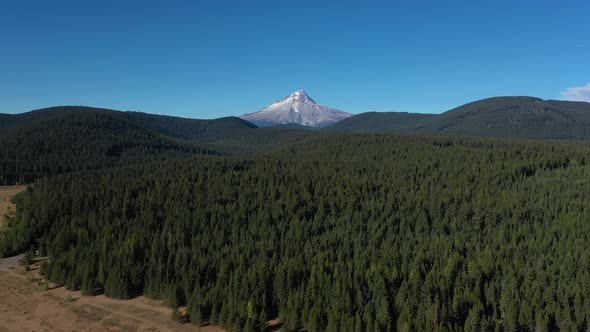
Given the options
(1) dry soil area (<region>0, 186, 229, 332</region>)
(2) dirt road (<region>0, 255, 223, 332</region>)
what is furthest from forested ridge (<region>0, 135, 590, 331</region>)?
(2) dirt road (<region>0, 255, 223, 332</region>)

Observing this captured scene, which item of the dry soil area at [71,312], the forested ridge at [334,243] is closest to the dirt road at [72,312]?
the dry soil area at [71,312]

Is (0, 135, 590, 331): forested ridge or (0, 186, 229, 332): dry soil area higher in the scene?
(0, 135, 590, 331): forested ridge

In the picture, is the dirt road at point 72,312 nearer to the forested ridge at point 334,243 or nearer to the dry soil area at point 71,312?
the dry soil area at point 71,312

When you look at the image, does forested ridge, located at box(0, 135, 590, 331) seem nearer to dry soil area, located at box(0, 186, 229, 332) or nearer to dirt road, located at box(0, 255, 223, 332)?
dry soil area, located at box(0, 186, 229, 332)

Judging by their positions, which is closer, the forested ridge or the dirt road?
the dirt road

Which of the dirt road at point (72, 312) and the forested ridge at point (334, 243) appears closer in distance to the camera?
the dirt road at point (72, 312)

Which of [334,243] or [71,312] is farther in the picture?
[334,243]

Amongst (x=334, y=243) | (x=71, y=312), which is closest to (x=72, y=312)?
(x=71, y=312)

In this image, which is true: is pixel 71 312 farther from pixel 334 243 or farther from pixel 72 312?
pixel 334 243
